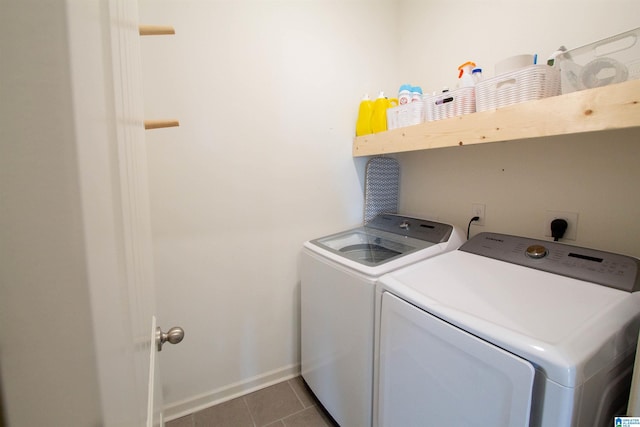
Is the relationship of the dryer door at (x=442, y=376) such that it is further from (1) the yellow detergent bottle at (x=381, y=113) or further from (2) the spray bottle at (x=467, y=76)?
(1) the yellow detergent bottle at (x=381, y=113)

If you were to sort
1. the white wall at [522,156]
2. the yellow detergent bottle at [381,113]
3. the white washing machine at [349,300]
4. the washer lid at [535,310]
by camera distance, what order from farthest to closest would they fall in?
1. the yellow detergent bottle at [381,113]
2. the white washing machine at [349,300]
3. the white wall at [522,156]
4. the washer lid at [535,310]

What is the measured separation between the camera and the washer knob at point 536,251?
111 centimetres

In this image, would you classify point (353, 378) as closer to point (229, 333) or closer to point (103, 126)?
point (229, 333)

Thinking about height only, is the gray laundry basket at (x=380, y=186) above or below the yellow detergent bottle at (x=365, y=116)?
below

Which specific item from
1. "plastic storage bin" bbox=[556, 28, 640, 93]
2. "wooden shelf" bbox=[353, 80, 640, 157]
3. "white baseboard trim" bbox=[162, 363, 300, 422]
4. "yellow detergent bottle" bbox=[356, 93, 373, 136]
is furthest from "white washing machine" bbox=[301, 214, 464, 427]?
"plastic storage bin" bbox=[556, 28, 640, 93]

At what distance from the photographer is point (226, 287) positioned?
1.61 m

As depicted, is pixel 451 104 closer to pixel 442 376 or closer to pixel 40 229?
pixel 442 376

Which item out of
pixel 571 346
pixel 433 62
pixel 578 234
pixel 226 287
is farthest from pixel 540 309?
pixel 433 62

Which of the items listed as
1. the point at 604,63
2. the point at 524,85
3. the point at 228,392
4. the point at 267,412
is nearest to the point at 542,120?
the point at 524,85

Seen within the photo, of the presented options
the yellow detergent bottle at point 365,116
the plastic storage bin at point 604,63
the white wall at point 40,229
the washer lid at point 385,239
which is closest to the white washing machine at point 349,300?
the washer lid at point 385,239

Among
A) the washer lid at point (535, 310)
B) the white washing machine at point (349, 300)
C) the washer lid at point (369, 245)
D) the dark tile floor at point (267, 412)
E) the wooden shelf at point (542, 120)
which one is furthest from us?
the dark tile floor at point (267, 412)

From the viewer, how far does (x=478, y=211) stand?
1.58 m

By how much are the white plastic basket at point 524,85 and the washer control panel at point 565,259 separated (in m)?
0.62

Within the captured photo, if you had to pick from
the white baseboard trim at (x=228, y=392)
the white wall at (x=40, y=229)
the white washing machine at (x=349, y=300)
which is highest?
the white wall at (x=40, y=229)
